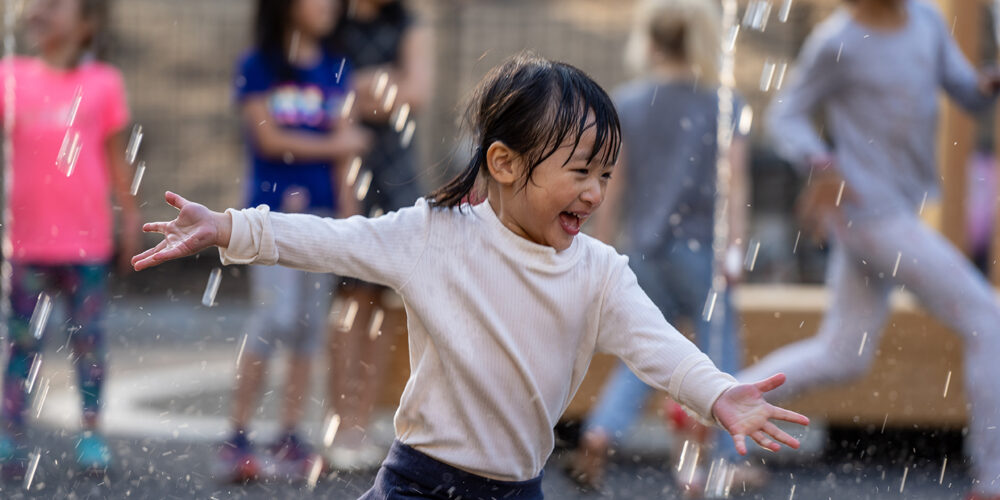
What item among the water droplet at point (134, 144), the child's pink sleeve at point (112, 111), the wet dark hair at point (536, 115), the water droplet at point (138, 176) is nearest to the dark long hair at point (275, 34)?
the child's pink sleeve at point (112, 111)

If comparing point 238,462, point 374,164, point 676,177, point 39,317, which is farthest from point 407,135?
point 39,317

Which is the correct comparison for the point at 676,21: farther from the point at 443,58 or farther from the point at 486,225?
the point at 443,58

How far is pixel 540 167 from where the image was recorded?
8.53 ft

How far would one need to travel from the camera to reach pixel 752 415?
2381mm

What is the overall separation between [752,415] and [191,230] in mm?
1089

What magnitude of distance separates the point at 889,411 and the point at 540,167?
3526 mm

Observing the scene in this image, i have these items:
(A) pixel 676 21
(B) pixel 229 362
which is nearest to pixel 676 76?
(A) pixel 676 21

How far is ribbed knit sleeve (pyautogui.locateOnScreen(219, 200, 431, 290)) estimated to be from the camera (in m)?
2.55

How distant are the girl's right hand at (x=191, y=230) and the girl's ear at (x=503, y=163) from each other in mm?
532

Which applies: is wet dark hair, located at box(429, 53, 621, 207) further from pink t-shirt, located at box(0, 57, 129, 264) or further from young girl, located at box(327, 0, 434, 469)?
pink t-shirt, located at box(0, 57, 129, 264)

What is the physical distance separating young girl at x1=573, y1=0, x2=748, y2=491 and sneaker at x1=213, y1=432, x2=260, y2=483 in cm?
120

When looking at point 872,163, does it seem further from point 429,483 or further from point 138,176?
point 138,176

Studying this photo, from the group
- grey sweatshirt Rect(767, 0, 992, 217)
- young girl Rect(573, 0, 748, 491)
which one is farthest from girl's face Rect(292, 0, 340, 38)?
grey sweatshirt Rect(767, 0, 992, 217)

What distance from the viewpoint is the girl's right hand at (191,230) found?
97.5 inches
